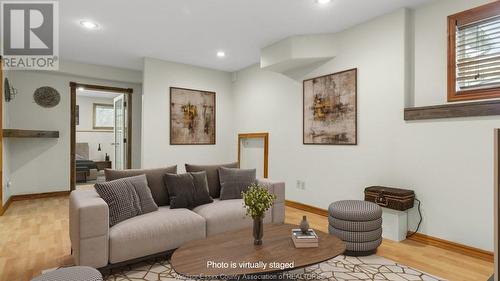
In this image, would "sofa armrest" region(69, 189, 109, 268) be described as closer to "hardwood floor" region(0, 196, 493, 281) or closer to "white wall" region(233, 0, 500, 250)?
"hardwood floor" region(0, 196, 493, 281)

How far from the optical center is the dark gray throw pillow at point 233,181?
3.22m

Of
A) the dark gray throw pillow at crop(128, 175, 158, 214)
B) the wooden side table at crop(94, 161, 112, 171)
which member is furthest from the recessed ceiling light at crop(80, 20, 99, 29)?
the wooden side table at crop(94, 161, 112, 171)

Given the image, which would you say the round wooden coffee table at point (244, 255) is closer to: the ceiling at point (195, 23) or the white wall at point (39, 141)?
the ceiling at point (195, 23)

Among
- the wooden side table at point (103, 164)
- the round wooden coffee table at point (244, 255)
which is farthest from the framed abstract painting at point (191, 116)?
the wooden side table at point (103, 164)

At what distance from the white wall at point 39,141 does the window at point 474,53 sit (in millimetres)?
5598

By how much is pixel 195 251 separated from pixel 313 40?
10.6 feet

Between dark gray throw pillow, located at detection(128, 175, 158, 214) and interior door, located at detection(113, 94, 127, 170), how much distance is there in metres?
3.61

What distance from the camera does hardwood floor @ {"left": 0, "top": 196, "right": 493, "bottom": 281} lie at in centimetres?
233

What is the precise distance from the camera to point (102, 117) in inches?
361

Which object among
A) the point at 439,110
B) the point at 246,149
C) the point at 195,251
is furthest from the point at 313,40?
the point at 195,251

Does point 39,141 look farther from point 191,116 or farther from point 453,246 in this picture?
point 453,246

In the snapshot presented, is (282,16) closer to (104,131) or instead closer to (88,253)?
(88,253)

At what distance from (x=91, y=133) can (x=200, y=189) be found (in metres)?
7.50

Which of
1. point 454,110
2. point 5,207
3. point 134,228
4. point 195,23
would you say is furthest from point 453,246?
point 5,207
